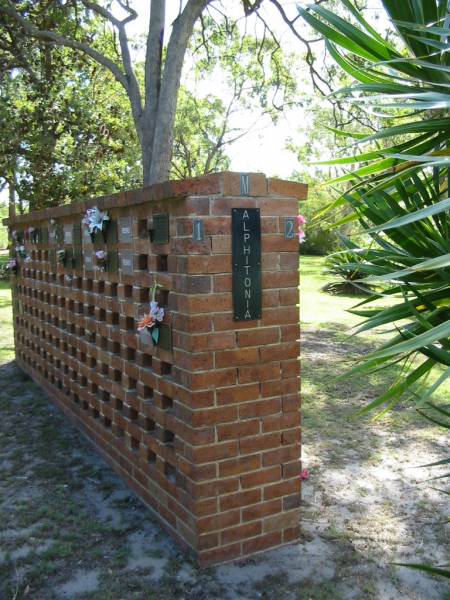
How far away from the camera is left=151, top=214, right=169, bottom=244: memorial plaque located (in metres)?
2.99

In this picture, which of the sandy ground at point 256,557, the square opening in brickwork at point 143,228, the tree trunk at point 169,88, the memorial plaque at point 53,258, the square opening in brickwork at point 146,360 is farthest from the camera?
the tree trunk at point 169,88

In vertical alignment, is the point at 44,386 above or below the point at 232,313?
below

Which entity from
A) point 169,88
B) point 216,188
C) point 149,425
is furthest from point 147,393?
A: point 169,88

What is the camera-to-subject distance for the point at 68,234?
4.98m

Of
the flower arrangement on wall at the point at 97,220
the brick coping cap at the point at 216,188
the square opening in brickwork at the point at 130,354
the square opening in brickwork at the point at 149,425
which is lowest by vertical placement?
the square opening in brickwork at the point at 149,425

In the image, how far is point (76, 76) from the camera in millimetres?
12344

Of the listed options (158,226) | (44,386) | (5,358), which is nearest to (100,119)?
(5,358)

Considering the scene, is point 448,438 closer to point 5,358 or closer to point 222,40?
point 5,358

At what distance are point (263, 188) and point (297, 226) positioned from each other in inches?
11.6

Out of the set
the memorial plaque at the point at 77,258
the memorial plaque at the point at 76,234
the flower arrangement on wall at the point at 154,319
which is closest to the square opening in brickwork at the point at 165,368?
the flower arrangement on wall at the point at 154,319

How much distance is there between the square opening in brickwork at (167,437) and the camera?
3197mm

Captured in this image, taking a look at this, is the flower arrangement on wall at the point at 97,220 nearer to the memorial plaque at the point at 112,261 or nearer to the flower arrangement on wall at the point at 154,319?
the memorial plaque at the point at 112,261

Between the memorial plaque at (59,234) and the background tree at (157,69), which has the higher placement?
the background tree at (157,69)

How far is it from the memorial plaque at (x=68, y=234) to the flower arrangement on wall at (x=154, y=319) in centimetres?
198
